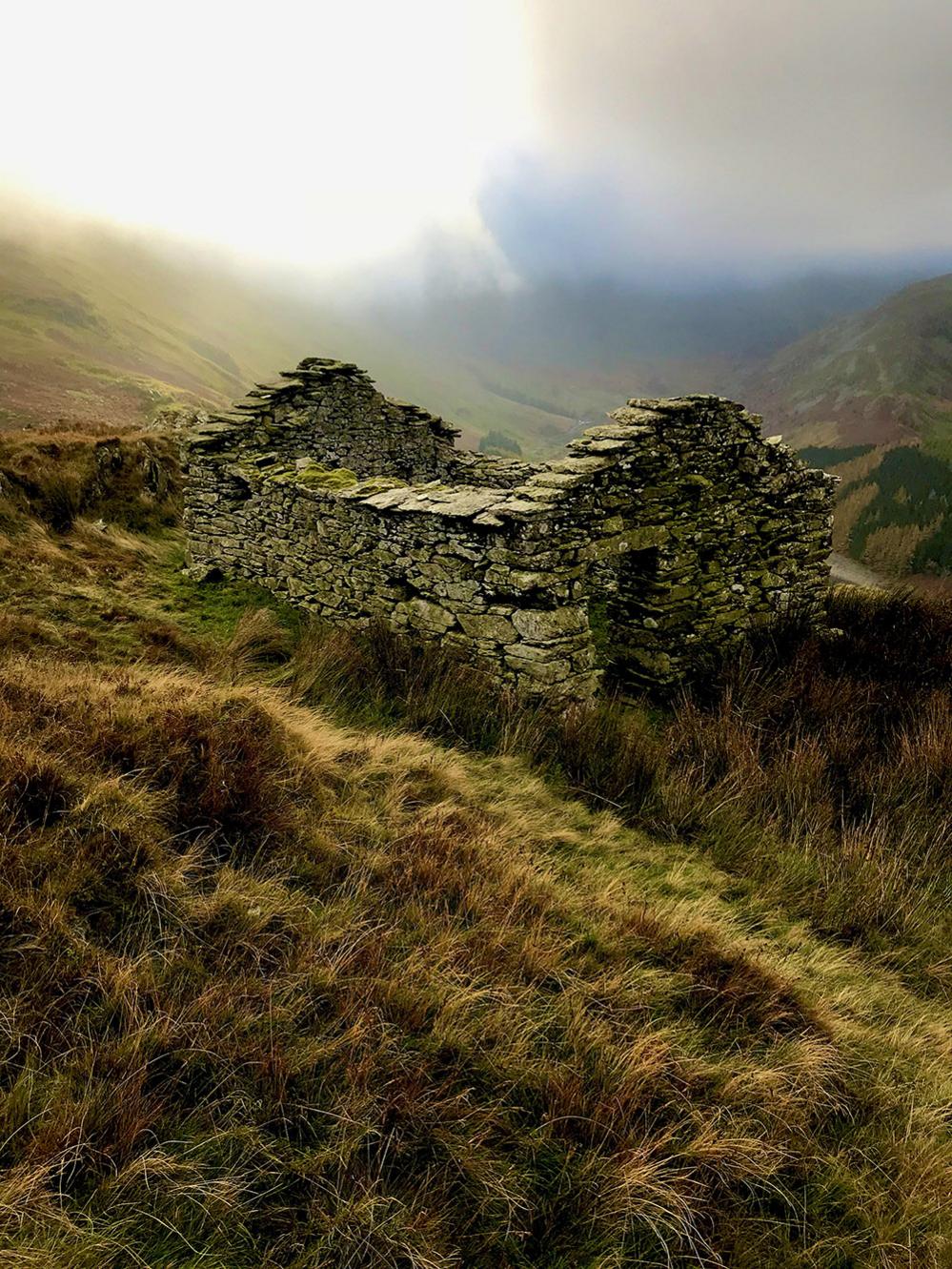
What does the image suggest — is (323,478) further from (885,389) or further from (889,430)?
(885,389)

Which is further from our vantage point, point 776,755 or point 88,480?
point 88,480

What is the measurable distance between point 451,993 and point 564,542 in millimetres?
4820

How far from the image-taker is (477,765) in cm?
538

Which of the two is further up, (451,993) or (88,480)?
(88,480)

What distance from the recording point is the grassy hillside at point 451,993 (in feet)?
6.31

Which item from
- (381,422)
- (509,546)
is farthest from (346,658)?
(381,422)

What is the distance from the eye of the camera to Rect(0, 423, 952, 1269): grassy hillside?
192cm

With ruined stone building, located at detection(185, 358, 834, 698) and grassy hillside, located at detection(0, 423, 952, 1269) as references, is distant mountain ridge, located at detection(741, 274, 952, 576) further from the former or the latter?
grassy hillside, located at detection(0, 423, 952, 1269)

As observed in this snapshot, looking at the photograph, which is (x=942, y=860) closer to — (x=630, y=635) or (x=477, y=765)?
(x=477, y=765)

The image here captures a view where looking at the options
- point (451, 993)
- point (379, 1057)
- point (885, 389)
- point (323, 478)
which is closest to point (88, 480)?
point (323, 478)

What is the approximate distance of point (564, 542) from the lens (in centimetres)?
668

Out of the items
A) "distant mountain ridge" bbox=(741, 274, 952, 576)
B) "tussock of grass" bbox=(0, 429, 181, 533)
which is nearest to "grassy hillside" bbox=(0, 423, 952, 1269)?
"tussock of grass" bbox=(0, 429, 181, 533)

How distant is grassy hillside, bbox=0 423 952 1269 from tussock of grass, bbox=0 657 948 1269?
0.04 feet

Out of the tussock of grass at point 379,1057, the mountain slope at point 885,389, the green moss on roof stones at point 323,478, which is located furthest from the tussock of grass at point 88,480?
the mountain slope at point 885,389
